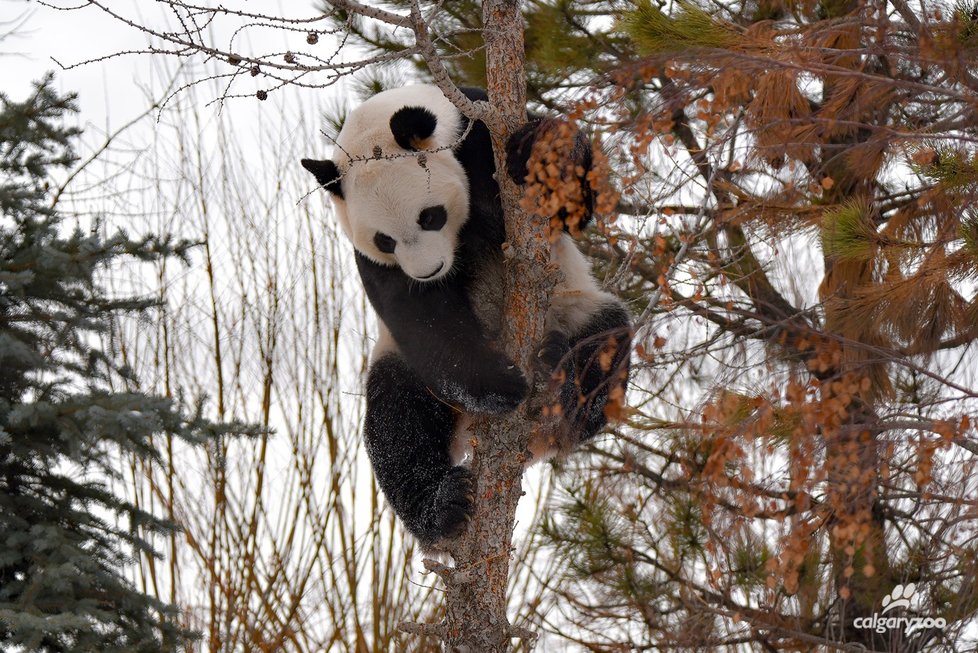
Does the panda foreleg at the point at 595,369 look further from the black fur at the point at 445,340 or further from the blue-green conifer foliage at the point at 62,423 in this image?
the blue-green conifer foliage at the point at 62,423

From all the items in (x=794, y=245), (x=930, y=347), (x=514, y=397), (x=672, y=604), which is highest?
(x=794, y=245)

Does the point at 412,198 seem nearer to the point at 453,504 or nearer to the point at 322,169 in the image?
the point at 322,169

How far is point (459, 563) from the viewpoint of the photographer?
3814 mm

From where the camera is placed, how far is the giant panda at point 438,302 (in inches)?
152

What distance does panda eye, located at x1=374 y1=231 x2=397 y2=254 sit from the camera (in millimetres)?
3992

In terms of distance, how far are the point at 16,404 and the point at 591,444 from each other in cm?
322

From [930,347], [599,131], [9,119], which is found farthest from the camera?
[9,119]

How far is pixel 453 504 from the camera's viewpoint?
3.90 meters

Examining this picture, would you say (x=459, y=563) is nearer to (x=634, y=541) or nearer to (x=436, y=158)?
(x=436, y=158)

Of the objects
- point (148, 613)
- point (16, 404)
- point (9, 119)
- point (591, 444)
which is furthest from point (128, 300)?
point (591, 444)

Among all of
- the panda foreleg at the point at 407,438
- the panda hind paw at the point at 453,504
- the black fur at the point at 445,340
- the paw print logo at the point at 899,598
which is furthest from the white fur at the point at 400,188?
the paw print logo at the point at 899,598

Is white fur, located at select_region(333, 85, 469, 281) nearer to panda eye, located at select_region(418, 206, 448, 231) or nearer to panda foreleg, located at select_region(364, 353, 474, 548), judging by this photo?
panda eye, located at select_region(418, 206, 448, 231)

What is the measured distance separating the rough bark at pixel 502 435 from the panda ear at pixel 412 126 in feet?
1.01

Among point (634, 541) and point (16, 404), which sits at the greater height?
point (634, 541)
